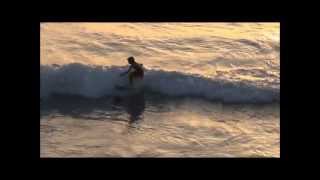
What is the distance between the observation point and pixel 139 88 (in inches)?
351

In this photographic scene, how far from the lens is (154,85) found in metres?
9.54

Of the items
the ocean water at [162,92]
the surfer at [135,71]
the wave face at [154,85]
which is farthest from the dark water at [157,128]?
the wave face at [154,85]

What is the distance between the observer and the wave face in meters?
9.05

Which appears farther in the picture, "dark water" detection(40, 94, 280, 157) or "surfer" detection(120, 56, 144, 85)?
"surfer" detection(120, 56, 144, 85)

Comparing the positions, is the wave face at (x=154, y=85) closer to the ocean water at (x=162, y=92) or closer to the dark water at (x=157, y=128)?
the ocean water at (x=162, y=92)

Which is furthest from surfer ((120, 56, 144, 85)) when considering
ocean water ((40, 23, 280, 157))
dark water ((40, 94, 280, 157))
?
dark water ((40, 94, 280, 157))

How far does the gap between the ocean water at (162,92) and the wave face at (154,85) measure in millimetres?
15

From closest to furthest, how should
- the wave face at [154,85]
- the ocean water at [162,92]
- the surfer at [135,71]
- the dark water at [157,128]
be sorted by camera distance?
the dark water at [157,128], the ocean water at [162,92], the surfer at [135,71], the wave face at [154,85]

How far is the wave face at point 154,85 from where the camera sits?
356 inches

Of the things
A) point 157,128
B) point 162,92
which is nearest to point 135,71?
point 162,92

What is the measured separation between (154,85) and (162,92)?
0.41m

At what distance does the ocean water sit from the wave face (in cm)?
2

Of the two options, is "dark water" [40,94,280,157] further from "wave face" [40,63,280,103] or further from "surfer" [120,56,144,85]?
"wave face" [40,63,280,103]
